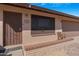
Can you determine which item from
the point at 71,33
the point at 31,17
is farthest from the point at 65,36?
the point at 31,17

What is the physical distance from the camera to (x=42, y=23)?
12.8 m

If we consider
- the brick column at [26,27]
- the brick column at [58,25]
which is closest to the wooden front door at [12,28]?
the brick column at [26,27]

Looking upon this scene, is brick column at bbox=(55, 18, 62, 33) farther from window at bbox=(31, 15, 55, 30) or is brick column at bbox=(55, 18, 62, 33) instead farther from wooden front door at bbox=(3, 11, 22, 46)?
wooden front door at bbox=(3, 11, 22, 46)

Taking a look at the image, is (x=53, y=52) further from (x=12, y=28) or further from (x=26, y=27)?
(x=12, y=28)

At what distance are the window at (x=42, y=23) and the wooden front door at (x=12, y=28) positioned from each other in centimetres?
150

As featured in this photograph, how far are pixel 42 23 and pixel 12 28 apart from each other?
3.34 m

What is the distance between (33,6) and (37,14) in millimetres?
1225

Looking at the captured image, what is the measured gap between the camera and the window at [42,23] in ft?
39.3

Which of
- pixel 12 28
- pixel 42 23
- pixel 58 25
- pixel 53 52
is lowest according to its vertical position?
pixel 53 52

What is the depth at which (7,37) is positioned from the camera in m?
9.96

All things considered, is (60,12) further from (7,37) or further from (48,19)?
(7,37)

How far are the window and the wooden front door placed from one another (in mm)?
1497

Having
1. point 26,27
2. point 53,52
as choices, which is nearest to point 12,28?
point 26,27

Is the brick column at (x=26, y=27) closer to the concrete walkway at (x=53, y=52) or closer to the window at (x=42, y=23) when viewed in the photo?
the window at (x=42, y=23)
